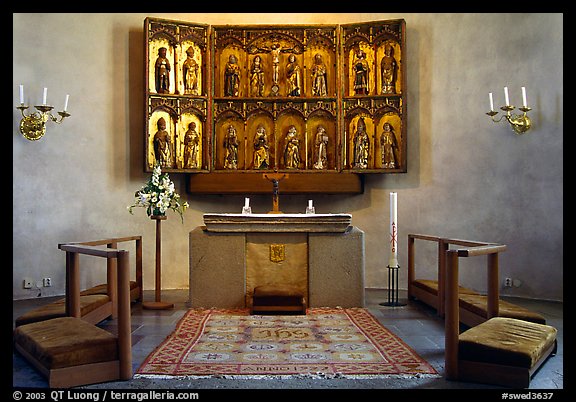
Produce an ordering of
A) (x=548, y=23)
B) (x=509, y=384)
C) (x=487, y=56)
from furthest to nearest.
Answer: (x=487, y=56) → (x=548, y=23) → (x=509, y=384)

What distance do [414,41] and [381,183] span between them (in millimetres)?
2112

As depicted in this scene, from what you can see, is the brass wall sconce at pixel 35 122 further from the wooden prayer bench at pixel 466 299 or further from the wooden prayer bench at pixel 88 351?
the wooden prayer bench at pixel 466 299

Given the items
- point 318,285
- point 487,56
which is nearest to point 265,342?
point 318,285

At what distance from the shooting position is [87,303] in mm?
5766

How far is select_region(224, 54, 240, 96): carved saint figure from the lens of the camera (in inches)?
336

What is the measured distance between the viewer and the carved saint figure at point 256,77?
28.1ft

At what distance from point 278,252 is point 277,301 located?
0.66 meters

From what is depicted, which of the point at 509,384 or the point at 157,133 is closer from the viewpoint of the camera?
the point at 509,384

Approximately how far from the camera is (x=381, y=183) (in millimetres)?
8805

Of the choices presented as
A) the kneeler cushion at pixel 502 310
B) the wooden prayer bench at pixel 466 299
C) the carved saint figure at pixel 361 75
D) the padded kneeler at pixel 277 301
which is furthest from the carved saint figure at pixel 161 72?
the kneeler cushion at pixel 502 310

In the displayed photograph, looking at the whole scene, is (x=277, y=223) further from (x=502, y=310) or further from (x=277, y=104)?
(x=502, y=310)

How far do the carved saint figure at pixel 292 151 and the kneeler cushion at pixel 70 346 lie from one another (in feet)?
15.0

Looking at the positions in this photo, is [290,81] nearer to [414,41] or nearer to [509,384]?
[414,41]

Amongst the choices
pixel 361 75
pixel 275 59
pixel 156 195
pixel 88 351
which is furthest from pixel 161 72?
pixel 88 351
